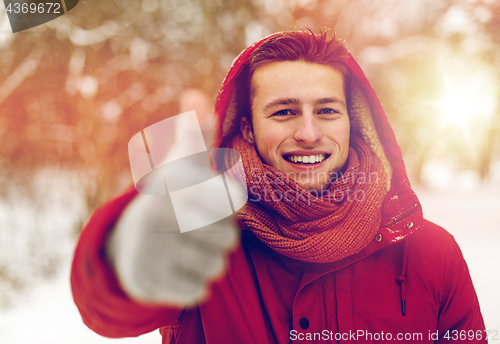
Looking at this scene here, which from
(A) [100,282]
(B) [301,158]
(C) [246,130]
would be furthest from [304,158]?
(A) [100,282]

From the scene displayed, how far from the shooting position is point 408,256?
35.3 inches

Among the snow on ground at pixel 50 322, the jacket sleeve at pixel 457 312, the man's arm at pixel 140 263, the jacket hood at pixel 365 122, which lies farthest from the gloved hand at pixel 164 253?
the snow on ground at pixel 50 322

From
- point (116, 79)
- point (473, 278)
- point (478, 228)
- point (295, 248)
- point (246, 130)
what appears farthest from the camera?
point (478, 228)

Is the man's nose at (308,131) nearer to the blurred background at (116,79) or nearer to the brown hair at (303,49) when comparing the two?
the brown hair at (303,49)

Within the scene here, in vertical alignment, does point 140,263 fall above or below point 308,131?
below

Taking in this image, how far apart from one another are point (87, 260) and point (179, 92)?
222 centimetres

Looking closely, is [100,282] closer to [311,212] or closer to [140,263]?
[140,263]

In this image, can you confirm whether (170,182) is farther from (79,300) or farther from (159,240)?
(79,300)

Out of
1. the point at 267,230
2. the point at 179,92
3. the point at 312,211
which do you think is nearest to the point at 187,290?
the point at 267,230

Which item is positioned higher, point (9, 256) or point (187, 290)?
point (187, 290)

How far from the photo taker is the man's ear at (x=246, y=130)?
1027mm

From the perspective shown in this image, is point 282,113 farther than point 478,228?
No

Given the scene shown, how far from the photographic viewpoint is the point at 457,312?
0.86 m

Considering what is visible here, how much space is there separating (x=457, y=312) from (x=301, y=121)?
2.66 ft
